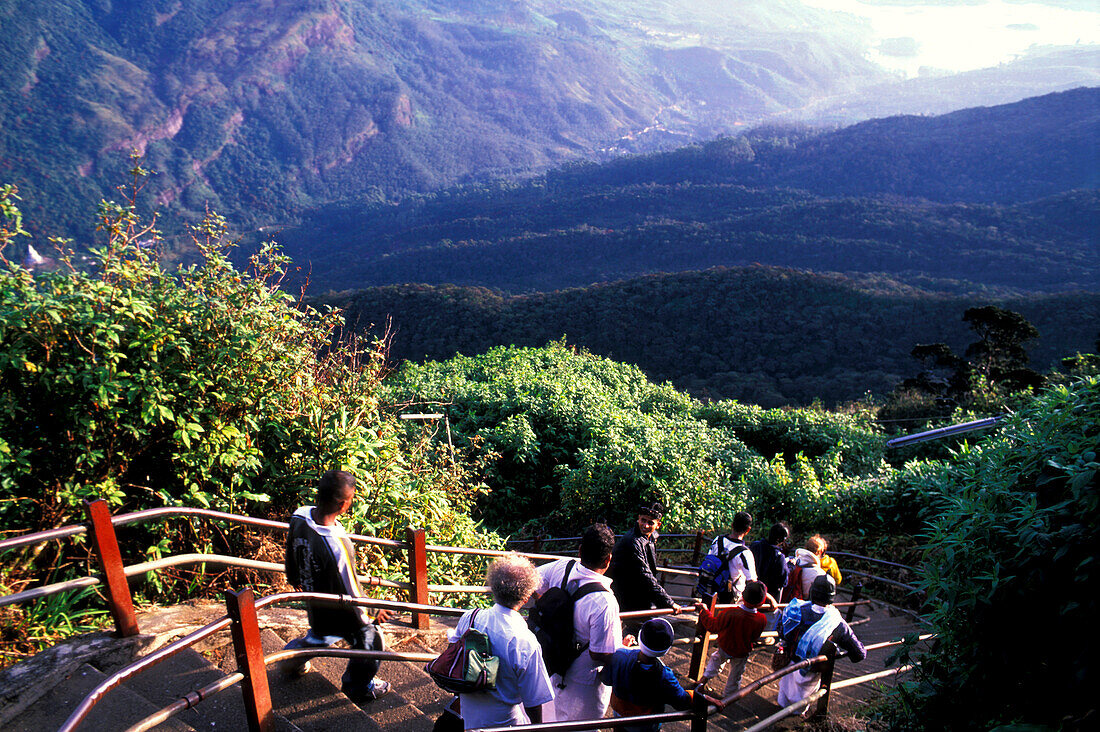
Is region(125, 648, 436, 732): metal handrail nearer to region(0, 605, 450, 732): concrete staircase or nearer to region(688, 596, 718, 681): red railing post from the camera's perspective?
region(0, 605, 450, 732): concrete staircase

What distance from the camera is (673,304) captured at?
45.2 metres

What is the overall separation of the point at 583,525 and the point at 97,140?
140562 millimetres

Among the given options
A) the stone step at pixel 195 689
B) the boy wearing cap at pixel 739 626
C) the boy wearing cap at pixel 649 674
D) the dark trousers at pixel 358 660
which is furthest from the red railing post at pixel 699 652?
the stone step at pixel 195 689

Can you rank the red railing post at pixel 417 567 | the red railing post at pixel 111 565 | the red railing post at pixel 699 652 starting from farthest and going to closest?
the red railing post at pixel 699 652 → the red railing post at pixel 417 567 → the red railing post at pixel 111 565

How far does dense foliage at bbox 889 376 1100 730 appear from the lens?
251 cm

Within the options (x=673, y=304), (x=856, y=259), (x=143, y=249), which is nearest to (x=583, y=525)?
(x=143, y=249)

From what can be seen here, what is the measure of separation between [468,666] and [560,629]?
0.69 metres

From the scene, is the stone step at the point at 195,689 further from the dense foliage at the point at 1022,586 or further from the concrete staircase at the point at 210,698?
the dense foliage at the point at 1022,586

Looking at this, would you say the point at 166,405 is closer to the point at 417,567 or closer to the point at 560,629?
the point at 417,567

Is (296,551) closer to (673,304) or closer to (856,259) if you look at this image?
(673,304)

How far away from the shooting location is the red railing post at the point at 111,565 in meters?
2.85

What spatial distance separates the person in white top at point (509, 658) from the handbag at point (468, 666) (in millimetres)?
65

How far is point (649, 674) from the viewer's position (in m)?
2.77

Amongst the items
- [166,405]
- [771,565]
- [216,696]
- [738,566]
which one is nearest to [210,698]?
[216,696]
